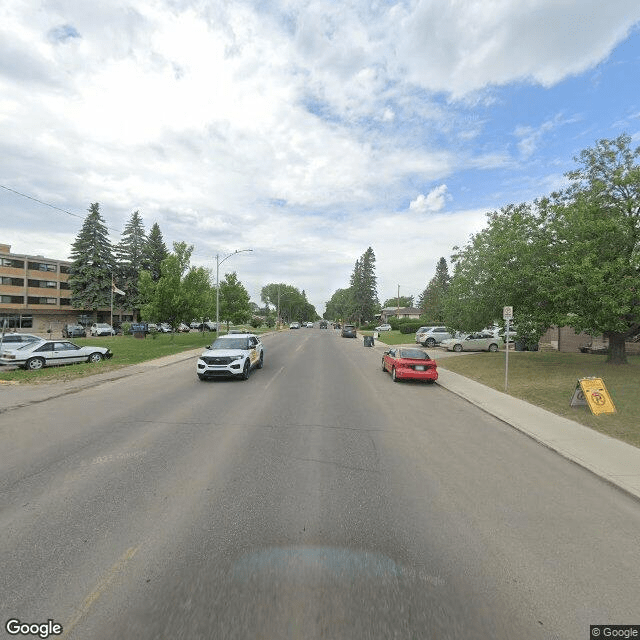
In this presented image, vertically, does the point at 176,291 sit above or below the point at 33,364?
above

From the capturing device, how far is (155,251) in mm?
52688

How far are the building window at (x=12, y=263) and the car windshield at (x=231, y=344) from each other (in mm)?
50976

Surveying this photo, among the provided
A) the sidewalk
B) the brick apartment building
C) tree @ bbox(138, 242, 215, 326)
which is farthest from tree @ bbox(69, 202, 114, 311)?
the sidewalk

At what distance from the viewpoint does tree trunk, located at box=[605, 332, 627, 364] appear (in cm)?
1473

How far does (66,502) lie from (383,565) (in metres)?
3.50

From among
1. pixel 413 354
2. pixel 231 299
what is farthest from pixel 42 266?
pixel 413 354

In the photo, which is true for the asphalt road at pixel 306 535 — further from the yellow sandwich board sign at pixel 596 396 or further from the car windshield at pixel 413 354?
the car windshield at pixel 413 354

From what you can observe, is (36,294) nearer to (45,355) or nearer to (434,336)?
(45,355)

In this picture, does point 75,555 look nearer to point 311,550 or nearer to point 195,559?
point 195,559

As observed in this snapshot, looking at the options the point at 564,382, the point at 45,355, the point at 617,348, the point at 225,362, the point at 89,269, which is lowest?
the point at 564,382

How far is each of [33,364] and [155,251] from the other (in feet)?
133

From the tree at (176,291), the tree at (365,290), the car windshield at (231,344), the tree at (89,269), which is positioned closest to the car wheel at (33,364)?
the car windshield at (231,344)

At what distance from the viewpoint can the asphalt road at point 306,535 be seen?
2.48m

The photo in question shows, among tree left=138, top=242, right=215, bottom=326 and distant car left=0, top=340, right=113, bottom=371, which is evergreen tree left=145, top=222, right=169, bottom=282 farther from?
distant car left=0, top=340, right=113, bottom=371
